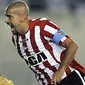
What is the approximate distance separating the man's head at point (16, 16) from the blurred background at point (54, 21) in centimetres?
333

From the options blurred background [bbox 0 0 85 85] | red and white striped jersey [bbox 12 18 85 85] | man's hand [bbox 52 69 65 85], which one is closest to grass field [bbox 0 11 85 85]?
blurred background [bbox 0 0 85 85]

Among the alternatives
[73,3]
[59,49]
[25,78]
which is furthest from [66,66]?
[73,3]

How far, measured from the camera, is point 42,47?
15.7ft

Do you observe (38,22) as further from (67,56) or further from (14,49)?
(14,49)

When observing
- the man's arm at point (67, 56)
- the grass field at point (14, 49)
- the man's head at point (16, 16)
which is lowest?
the grass field at point (14, 49)

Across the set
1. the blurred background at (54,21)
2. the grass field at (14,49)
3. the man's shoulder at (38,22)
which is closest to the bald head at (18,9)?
the man's shoulder at (38,22)

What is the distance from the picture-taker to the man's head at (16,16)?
4.73m

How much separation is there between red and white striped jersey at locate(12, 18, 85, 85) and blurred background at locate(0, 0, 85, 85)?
318 cm

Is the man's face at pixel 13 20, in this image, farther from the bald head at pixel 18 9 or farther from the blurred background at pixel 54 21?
the blurred background at pixel 54 21

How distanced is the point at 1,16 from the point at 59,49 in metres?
3.73

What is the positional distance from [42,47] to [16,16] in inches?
14.2

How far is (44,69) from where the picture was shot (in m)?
4.87

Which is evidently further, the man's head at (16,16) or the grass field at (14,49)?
the grass field at (14,49)

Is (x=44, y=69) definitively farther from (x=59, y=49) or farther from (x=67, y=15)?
(x=67, y=15)
